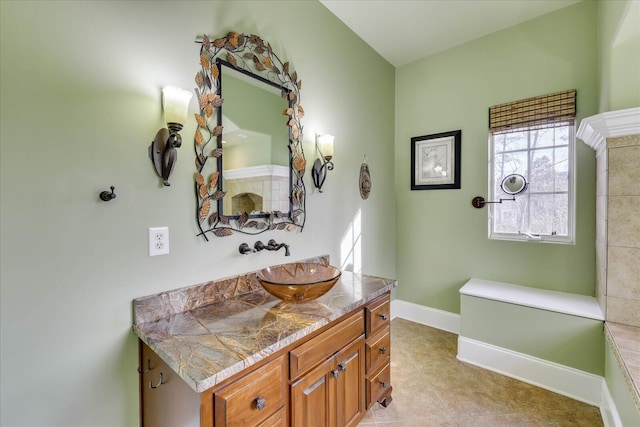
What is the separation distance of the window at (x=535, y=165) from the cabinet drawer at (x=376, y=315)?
1587 mm

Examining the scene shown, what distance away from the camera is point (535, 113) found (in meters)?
2.46

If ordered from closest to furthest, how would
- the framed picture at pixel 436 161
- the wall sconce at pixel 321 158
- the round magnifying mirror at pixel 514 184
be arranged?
1. the wall sconce at pixel 321 158
2. the round magnifying mirror at pixel 514 184
3. the framed picture at pixel 436 161

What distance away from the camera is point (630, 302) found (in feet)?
5.73

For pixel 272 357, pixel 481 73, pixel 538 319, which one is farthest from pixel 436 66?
pixel 272 357

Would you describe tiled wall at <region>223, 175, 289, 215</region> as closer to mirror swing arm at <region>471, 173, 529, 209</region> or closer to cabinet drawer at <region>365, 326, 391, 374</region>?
cabinet drawer at <region>365, 326, 391, 374</region>

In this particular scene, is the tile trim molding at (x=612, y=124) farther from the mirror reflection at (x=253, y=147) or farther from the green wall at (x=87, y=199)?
the green wall at (x=87, y=199)

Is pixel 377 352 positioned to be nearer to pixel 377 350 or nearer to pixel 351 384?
pixel 377 350

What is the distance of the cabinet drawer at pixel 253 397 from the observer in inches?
37.7

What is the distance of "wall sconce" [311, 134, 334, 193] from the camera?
7.13 feet

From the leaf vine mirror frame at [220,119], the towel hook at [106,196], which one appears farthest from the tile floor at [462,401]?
the towel hook at [106,196]

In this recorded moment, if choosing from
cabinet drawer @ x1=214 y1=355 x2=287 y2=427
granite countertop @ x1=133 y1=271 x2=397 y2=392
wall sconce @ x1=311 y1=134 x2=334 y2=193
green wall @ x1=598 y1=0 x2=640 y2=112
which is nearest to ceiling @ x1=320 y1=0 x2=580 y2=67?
green wall @ x1=598 y1=0 x2=640 y2=112

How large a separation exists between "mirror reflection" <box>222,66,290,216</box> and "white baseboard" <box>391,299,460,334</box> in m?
2.07

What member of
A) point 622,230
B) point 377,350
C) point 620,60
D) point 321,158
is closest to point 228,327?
point 377,350

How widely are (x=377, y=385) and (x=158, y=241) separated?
1546mm
